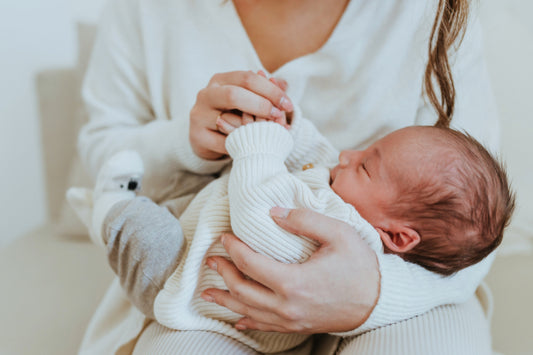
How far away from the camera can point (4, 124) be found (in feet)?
4.78

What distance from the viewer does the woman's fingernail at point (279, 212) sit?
671mm

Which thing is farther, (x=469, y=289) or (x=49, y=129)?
(x=49, y=129)

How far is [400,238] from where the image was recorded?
719 mm

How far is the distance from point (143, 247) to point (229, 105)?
28 centimetres

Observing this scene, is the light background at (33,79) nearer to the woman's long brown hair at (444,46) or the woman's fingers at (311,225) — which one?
the woman's long brown hair at (444,46)

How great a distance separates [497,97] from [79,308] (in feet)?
4.25

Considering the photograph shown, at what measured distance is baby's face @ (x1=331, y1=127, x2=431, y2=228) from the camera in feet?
2.36

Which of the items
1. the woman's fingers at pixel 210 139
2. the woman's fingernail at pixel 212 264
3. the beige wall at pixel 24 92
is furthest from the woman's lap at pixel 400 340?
the beige wall at pixel 24 92

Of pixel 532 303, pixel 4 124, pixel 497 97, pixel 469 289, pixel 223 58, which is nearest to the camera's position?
pixel 469 289

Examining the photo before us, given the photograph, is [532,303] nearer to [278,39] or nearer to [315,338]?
[315,338]

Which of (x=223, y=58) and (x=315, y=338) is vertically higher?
(x=223, y=58)

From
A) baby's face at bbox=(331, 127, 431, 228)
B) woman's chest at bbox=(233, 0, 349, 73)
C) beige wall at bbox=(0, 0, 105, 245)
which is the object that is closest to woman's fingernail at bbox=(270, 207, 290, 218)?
baby's face at bbox=(331, 127, 431, 228)

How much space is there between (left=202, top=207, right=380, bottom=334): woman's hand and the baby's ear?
0.05 meters

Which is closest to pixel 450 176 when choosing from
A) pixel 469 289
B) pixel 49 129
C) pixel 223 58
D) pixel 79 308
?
pixel 469 289
